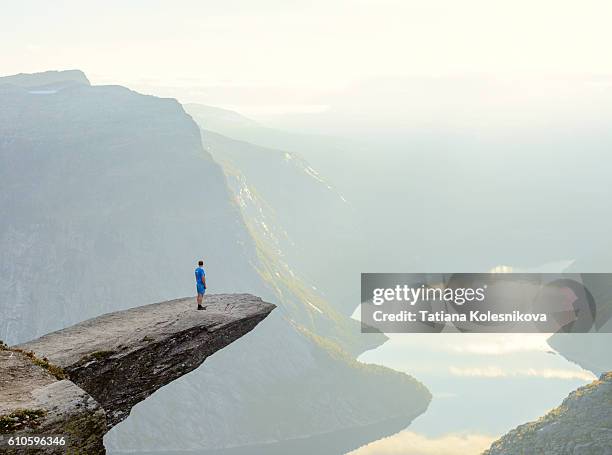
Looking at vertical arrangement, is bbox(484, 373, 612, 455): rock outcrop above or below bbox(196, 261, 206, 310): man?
below

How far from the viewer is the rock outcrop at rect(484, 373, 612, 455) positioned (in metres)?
166

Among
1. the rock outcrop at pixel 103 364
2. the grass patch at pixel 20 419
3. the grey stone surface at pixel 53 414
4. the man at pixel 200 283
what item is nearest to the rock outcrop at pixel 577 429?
the man at pixel 200 283

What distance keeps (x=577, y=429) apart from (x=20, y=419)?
166 metres

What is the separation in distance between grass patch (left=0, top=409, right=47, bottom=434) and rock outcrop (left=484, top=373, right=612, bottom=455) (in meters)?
149

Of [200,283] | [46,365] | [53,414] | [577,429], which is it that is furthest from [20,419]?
[577,429]

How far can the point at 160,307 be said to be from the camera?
53.6 m

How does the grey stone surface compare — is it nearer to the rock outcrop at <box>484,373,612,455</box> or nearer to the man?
the man

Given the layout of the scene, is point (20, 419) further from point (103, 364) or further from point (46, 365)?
point (103, 364)

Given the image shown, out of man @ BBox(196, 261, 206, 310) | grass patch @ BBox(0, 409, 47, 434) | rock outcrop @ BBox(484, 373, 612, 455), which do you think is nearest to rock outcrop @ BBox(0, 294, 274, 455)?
grass patch @ BBox(0, 409, 47, 434)

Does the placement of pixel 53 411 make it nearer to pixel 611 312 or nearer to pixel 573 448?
pixel 611 312

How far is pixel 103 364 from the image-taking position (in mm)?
41938

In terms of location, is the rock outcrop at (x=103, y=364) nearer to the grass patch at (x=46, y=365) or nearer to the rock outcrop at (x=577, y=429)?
the grass patch at (x=46, y=365)

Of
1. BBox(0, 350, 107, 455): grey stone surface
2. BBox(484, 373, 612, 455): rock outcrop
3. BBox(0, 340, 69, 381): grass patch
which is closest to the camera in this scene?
BBox(0, 350, 107, 455): grey stone surface

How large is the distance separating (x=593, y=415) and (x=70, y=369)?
16406cm
